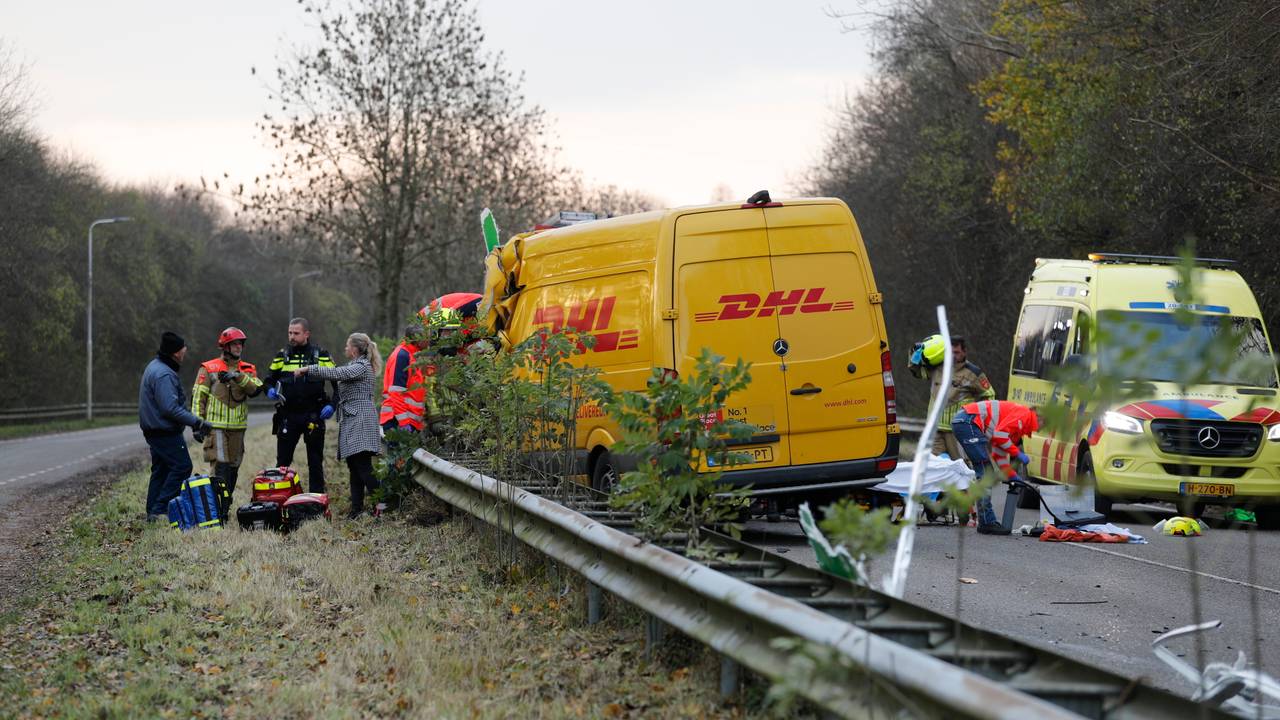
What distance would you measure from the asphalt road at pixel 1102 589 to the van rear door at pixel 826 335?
0.92 m

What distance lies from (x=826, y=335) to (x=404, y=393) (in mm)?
4870

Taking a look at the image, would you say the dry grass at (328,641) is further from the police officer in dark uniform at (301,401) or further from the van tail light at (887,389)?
the van tail light at (887,389)

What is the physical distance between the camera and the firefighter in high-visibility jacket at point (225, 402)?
14594mm

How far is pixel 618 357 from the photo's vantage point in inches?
480

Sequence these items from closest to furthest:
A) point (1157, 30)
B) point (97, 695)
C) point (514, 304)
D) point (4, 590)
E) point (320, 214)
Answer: point (97, 695) < point (4, 590) < point (514, 304) < point (1157, 30) < point (320, 214)

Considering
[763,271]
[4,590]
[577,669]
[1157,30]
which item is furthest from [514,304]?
[1157,30]

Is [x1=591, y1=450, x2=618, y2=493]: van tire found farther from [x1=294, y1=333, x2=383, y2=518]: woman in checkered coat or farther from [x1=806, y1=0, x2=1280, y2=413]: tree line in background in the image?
[x1=806, y1=0, x2=1280, y2=413]: tree line in background

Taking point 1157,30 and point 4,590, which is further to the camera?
point 1157,30

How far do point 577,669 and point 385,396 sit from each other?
28.2ft

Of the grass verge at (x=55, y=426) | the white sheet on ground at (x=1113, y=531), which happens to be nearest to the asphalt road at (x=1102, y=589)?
the white sheet on ground at (x=1113, y=531)

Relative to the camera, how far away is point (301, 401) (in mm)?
15031

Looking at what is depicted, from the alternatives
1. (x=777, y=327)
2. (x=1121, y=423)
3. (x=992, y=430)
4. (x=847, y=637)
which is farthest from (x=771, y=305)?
(x=847, y=637)

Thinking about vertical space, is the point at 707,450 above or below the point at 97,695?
above

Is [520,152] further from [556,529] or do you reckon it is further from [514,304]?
[556,529]
